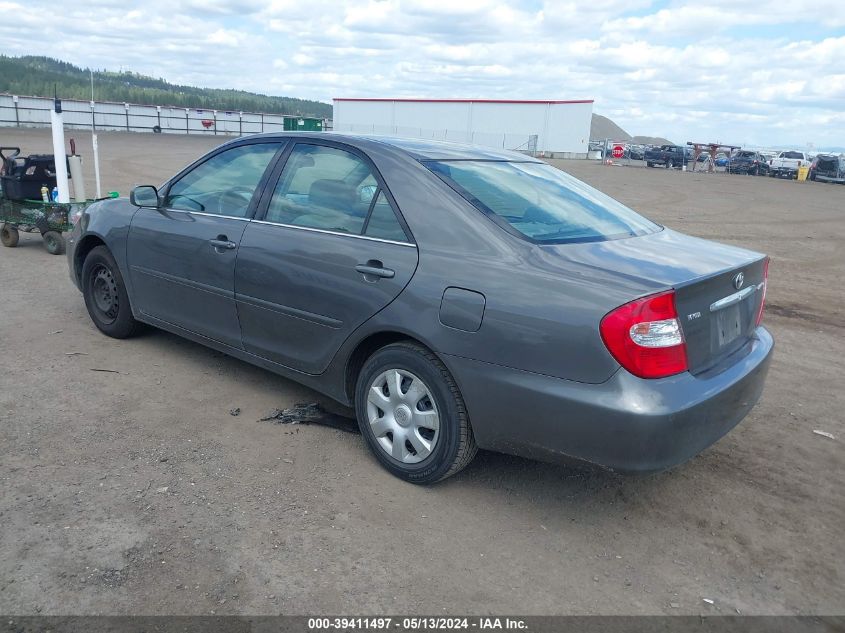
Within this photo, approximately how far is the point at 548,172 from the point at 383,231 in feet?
4.44

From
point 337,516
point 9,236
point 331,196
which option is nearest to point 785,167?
point 9,236

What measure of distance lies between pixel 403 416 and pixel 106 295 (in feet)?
10.3

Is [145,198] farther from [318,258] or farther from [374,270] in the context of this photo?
[374,270]

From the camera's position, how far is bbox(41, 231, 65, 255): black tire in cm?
859

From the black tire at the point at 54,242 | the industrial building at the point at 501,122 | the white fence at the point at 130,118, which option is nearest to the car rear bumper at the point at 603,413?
the black tire at the point at 54,242

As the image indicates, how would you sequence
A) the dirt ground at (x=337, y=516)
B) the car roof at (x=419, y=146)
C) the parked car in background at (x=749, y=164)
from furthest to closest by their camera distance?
1. the parked car in background at (x=749, y=164)
2. the car roof at (x=419, y=146)
3. the dirt ground at (x=337, y=516)

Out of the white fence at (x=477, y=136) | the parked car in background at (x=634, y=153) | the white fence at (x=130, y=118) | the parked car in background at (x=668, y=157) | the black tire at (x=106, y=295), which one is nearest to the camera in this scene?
the black tire at (x=106, y=295)

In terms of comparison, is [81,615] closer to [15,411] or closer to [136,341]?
[15,411]

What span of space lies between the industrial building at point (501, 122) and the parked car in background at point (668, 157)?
280 inches

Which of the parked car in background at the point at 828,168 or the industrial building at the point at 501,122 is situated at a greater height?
the industrial building at the point at 501,122

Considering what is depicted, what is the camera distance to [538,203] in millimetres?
3758

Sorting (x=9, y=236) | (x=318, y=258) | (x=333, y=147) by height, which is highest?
(x=333, y=147)

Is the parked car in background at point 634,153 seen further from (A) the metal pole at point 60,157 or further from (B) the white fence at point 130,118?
(A) the metal pole at point 60,157

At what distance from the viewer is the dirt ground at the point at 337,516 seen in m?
2.74
